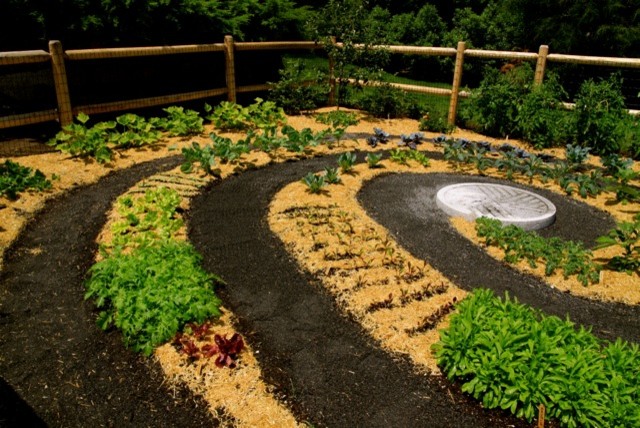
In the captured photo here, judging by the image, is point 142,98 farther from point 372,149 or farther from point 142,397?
point 142,397

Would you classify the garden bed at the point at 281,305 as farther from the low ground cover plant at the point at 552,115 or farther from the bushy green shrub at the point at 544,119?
the bushy green shrub at the point at 544,119

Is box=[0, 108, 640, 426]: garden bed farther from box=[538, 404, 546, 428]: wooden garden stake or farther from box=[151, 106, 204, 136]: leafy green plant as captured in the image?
box=[151, 106, 204, 136]: leafy green plant

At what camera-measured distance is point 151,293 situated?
429cm

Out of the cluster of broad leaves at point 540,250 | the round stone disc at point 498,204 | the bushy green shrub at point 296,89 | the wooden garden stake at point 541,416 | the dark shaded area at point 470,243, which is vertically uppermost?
the bushy green shrub at point 296,89

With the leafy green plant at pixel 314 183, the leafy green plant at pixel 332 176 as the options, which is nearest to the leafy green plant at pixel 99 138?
the leafy green plant at pixel 314 183

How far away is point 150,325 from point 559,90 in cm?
928

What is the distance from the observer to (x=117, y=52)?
880 cm

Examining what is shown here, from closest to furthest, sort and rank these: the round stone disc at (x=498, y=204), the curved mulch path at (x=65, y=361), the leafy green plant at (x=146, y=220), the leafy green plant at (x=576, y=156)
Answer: the curved mulch path at (x=65, y=361), the leafy green plant at (x=146, y=220), the round stone disc at (x=498, y=204), the leafy green plant at (x=576, y=156)

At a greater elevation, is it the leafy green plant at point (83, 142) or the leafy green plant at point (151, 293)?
the leafy green plant at point (83, 142)

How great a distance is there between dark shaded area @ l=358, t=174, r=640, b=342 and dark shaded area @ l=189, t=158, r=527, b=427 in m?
1.39

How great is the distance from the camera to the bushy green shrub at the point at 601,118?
952 cm

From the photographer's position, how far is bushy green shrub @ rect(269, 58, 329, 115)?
11.9 m

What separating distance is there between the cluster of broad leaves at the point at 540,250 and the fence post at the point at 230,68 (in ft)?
22.3

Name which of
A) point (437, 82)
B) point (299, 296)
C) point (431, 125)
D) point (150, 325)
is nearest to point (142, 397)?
point (150, 325)
